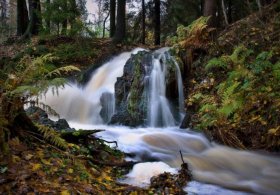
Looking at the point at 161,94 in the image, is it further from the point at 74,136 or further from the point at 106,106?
the point at 74,136

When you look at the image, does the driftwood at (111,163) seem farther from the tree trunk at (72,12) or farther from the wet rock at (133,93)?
the tree trunk at (72,12)

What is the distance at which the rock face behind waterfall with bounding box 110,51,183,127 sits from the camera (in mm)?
10633

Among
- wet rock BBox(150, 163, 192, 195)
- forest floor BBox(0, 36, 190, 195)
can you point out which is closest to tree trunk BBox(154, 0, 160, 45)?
forest floor BBox(0, 36, 190, 195)

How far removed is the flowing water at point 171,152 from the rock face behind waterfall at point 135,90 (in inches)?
7.7

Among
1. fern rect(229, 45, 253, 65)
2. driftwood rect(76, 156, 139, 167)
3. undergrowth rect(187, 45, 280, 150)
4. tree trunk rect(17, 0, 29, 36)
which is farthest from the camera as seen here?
tree trunk rect(17, 0, 29, 36)

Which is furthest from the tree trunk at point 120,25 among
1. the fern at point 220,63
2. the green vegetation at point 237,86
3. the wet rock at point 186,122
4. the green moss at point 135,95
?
the wet rock at point 186,122

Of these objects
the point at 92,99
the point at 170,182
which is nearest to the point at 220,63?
the point at 92,99

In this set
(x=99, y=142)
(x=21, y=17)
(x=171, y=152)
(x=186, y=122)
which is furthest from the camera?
(x=21, y=17)

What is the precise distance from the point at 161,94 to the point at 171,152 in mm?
4067

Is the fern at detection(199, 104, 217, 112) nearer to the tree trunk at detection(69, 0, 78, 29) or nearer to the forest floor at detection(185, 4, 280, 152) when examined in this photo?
the forest floor at detection(185, 4, 280, 152)

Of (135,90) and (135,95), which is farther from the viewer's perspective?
(135,90)

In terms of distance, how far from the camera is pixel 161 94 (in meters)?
11.5

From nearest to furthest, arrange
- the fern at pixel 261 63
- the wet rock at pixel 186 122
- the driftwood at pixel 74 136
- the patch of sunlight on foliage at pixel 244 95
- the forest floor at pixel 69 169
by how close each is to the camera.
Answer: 1. the forest floor at pixel 69 169
2. the driftwood at pixel 74 136
3. the patch of sunlight on foliage at pixel 244 95
4. the fern at pixel 261 63
5. the wet rock at pixel 186 122

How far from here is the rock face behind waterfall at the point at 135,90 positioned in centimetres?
1063
